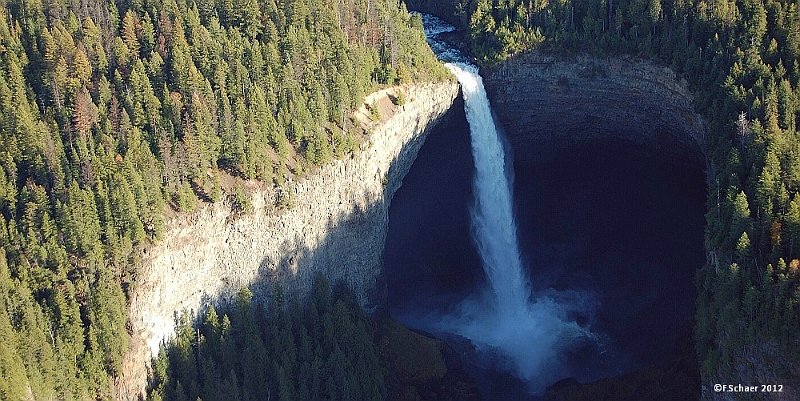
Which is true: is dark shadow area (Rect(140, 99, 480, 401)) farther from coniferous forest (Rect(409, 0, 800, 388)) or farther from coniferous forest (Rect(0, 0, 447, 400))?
coniferous forest (Rect(409, 0, 800, 388))

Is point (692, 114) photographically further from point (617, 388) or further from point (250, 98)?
point (250, 98)

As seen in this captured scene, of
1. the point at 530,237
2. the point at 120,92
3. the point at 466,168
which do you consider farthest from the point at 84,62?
the point at 530,237

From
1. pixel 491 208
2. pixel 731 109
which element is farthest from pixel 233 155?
pixel 731 109

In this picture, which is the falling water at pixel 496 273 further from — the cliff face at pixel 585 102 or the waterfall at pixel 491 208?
the cliff face at pixel 585 102

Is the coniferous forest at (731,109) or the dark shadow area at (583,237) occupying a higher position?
the coniferous forest at (731,109)

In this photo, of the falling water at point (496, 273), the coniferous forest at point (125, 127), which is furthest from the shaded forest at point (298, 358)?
the falling water at point (496, 273)

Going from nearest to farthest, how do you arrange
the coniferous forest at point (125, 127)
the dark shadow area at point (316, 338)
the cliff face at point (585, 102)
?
the coniferous forest at point (125, 127) < the dark shadow area at point (316, 338) < the cliff face at point (585, 102)
